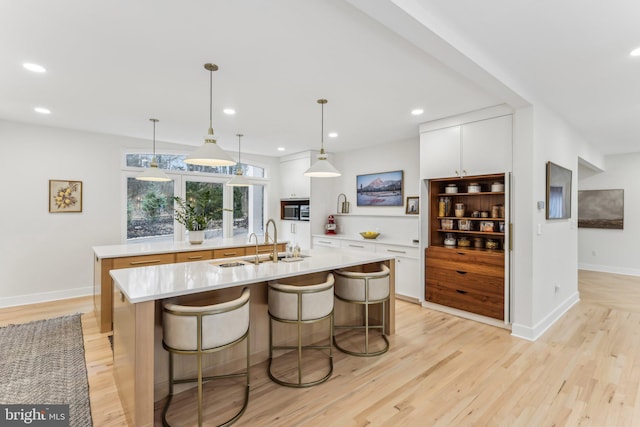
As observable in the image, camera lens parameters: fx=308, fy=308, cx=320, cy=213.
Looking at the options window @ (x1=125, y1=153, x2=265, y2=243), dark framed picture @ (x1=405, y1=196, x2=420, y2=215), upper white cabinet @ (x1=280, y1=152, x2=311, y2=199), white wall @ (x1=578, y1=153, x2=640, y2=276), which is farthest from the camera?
white wall @ (x1=578, y1=153, x2=640, y2=276)

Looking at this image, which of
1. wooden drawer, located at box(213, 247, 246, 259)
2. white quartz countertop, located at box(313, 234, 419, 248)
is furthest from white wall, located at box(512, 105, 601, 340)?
wooden drawer, located at box(213, 247, 246, 259)

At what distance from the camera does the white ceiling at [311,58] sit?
1.87 m

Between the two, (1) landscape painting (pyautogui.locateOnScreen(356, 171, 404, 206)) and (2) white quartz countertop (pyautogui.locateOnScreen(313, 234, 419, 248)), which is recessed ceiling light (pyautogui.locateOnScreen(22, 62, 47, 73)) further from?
(1) landscape painting (pyautogui.locateOnScreen(356, 171, 404, 206))

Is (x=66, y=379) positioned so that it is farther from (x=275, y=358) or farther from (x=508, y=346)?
(x=508, y=346)

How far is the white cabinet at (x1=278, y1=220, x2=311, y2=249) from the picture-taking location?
20.0 feet

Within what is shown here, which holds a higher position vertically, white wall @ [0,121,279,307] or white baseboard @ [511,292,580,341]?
white wall @ [0,121,279,307]

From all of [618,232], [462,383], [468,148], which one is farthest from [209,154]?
[618,232]

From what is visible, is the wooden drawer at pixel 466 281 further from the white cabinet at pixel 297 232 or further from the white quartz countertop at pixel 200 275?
the white cabinet at pixel 297 232

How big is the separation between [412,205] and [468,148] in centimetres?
150

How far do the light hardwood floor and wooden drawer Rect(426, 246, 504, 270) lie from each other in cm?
75

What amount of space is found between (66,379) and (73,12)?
266 centimetres

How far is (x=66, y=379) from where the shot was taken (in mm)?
2449

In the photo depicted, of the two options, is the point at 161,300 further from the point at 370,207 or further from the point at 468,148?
the point at 370,207

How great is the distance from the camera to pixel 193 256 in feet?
12.7
